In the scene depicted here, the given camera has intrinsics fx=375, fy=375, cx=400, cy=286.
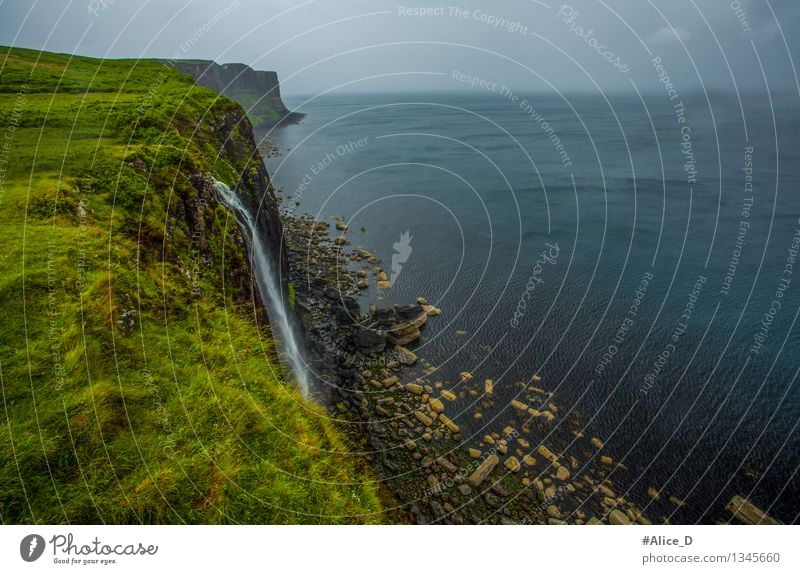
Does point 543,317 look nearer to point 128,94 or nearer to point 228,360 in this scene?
point 228,360

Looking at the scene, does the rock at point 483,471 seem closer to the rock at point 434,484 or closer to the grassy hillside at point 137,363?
the rock at point 434,484

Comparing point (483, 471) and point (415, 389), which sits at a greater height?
point (415, 389)

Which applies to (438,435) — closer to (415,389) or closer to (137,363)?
(415,389)

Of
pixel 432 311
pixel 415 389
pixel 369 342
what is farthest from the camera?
pixel 432 311

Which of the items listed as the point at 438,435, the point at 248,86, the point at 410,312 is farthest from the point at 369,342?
the point at 248,86

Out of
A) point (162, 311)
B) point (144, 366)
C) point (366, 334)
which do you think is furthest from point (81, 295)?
point (366, 334)

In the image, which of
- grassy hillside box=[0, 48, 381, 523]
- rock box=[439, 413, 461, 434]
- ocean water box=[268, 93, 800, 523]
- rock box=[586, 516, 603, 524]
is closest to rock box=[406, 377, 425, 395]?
ocean water box=[268, 93, 800, 523]

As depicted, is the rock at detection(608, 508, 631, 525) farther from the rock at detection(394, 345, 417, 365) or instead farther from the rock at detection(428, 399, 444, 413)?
the rock at detection(394, 345, 417, 365)
